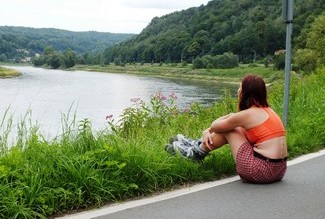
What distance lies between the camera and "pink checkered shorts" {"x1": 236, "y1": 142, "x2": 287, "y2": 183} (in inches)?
206

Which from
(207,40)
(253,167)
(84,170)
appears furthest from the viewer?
(207,40)

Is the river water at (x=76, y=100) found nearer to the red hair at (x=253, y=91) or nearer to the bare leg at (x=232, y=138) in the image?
the bare leg at (x=232, y=138)

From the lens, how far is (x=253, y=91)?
538 centimetres

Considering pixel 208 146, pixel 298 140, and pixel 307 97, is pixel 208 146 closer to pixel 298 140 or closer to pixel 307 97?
pixel 298 140

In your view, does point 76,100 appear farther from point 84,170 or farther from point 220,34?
point 220,34

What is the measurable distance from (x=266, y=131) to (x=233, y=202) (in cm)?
90

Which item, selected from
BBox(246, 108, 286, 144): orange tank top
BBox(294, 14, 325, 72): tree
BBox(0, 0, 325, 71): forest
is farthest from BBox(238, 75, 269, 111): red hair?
BBox(0, 0, 325, 71): forest

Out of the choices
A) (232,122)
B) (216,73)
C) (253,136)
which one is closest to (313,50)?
(216,73)

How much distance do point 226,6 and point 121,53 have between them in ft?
123

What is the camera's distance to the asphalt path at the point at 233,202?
174 inches

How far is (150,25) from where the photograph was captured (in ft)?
655

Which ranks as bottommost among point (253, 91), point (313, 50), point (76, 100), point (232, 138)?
point (76, 100)

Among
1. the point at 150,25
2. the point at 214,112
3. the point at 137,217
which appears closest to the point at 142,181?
the point at 137,217

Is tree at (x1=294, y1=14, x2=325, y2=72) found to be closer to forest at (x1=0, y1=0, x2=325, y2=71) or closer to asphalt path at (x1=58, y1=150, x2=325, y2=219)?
forest at (x1=0, y1=0, x2=325, y2=71)
